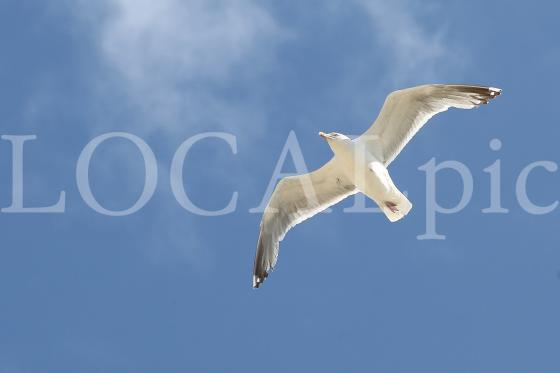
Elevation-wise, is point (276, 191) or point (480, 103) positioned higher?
point (480, 103)

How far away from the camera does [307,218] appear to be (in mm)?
16859

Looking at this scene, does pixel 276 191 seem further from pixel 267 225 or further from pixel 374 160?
pixel 374 160

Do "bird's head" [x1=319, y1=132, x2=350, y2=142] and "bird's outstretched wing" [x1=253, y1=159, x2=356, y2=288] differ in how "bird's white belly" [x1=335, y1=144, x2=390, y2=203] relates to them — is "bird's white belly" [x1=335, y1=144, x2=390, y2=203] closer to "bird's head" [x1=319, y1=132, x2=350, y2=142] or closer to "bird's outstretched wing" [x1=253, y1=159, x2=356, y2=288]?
"bird's head" [x1=319, y1=132, x2=350, y2=142]

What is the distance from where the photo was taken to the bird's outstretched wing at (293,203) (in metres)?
16.4

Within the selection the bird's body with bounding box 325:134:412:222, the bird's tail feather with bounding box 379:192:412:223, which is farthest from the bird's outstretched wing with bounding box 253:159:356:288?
the bird's tail feather with bounding box 379:192:412:223

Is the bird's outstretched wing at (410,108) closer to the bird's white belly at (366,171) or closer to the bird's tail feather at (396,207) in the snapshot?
the bird's white belly at (366,171)

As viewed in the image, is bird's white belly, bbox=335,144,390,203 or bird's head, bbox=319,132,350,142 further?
bird's head, bbox=319,132,350,142

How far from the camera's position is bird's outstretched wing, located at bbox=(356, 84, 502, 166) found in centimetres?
1595

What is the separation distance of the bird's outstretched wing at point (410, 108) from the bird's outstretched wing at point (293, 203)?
0.75 meters

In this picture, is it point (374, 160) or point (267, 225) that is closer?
point (374, 160)

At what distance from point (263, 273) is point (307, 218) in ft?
3.73

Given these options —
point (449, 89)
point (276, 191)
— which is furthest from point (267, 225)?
point (449, 89)

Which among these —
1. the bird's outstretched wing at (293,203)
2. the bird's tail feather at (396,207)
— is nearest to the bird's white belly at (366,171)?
the bird's tail feather at (396,207)

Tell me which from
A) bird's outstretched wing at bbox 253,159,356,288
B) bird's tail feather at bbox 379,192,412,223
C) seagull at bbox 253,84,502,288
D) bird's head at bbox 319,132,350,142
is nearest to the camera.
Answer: bird's tail feather at bbox 379,192,412,223
